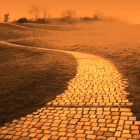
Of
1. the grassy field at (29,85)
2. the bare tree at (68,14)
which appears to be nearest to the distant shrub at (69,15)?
the bare tree at (68,14)

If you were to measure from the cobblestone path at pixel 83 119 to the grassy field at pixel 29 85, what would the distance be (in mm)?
508

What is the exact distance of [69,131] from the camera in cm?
509

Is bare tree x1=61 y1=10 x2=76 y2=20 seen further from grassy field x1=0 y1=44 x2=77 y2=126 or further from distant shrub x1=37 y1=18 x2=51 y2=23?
grassy field x1=0 y1=44 x2=77 y2=126

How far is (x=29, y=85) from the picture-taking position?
898 cm

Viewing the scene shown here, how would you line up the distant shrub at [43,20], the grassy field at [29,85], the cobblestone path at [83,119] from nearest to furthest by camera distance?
the cobblestone path at [83,119]
the grassy field at [29,85]
the distant shrub at [43,20]

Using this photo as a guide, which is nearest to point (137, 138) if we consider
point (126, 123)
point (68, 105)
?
point (126, 123)

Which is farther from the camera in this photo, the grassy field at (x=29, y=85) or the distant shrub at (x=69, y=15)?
the distant shrub at (x=69, y=15)

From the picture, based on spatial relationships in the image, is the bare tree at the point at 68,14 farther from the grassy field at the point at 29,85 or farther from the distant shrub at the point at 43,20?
the grassy field at the point at 29,85

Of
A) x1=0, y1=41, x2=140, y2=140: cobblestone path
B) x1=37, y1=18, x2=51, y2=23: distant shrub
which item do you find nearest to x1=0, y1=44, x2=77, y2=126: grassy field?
x1=0, y1=41, x2=140, y2=140: cobblestone path

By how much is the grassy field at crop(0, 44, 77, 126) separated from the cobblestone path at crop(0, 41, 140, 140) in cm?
51

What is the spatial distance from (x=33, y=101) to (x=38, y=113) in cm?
107

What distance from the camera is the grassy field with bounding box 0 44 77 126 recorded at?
684 cm

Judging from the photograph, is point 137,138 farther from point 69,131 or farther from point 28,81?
→ point 28,81

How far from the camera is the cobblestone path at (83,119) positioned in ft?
16.1
